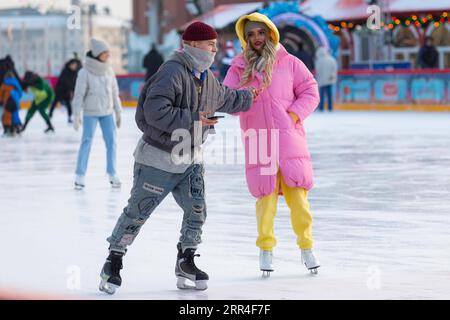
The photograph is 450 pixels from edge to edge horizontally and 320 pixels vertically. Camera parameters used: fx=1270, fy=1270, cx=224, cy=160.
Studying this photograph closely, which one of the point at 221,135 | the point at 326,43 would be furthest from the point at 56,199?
the point at 326,43

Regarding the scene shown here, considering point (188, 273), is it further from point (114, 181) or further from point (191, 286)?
point (114, 181)

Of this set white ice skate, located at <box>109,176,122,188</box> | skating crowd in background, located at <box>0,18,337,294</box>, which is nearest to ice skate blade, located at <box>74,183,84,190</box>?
white ice skate, located at <box>109,176,122,188</box>

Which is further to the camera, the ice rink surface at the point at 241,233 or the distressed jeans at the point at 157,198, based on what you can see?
the ice rink surface at the point at 241,233

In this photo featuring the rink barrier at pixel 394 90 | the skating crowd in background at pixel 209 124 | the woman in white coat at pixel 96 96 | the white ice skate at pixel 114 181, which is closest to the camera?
the skating crowd in background at pixel 209 124

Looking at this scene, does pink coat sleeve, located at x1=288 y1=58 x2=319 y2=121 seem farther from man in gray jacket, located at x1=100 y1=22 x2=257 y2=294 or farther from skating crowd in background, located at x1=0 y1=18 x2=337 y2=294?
man in gray jacket, located at x1=100 y1=22 x2=257 y2=294

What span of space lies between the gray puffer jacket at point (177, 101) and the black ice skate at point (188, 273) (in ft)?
1.95

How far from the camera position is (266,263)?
654 cm

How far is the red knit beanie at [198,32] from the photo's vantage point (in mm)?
6016

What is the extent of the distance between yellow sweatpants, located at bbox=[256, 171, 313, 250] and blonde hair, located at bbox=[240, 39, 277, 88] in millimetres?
512

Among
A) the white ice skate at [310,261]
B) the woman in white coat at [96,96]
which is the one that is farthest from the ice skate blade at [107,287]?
the woman in white coat at [96,96]

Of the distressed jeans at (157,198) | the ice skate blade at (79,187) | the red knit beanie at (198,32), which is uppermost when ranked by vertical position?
the red knit beanie at (198,32)

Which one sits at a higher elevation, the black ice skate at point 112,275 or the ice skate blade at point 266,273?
the black ice skate at point 112,275

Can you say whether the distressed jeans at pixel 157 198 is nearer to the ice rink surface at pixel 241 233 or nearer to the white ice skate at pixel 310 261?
the ice rink surface at pixel 241 233

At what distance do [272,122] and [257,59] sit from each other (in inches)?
13.1
